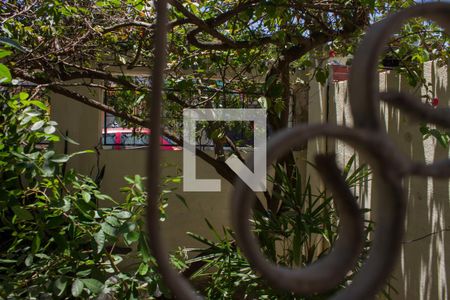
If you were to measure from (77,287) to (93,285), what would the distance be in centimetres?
7

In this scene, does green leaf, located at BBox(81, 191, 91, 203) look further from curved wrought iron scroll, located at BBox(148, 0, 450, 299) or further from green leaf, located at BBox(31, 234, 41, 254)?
curved wrought iron scroll, located at BBox(148, 0, 450, 299)

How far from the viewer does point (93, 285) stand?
244cm

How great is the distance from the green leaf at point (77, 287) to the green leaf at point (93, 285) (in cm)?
2

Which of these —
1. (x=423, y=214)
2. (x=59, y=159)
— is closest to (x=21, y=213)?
(x=59, y=159)

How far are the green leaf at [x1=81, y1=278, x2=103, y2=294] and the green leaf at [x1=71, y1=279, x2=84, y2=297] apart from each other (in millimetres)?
24

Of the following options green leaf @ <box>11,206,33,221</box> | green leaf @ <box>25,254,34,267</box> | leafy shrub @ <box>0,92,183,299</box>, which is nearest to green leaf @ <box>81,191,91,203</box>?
leafy shrub @ <box>0,92,183,299</box>

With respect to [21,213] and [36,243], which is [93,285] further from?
[21,213]

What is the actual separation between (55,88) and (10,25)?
Answer: 653 mm

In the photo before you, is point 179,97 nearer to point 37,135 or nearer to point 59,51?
point 59,51


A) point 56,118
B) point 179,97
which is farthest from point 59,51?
point 56,118

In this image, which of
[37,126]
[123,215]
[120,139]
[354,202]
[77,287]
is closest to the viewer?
[354,202]

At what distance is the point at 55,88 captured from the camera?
3.99 metres

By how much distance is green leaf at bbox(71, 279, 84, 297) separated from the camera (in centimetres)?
238

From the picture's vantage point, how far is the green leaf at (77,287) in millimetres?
2381
